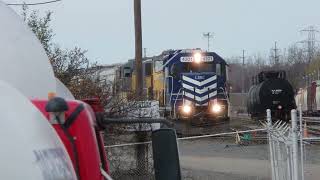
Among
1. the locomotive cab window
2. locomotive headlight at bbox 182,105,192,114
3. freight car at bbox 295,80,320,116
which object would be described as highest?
the locomotive cab window

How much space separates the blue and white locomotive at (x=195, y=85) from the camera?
27.3m

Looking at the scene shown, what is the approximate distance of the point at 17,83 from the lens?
273 cm

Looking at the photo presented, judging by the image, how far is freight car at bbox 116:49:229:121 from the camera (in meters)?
27.3

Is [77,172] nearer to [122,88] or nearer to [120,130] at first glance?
[120,130]

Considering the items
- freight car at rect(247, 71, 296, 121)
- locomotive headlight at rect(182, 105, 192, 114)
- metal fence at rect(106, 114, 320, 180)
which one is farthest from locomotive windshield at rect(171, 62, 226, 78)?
freight car at rect(247, 71, 296, 121)

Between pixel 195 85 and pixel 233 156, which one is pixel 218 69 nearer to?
pixel 195 85

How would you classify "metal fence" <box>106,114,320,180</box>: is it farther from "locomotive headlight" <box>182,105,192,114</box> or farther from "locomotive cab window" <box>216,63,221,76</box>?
"locomotive cab window" <box>216,63,221,76</box>

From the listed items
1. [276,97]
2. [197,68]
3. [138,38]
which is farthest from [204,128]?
[276,97]

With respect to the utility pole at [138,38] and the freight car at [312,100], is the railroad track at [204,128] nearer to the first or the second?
the utility pole at [138,38]

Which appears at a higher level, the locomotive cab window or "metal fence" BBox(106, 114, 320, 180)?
the locomotive cab window

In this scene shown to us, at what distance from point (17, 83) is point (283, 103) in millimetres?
32968

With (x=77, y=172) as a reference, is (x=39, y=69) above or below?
above

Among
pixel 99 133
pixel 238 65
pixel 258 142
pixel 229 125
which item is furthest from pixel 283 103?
pixel 238 65

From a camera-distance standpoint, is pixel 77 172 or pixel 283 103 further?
pixel 283 103
